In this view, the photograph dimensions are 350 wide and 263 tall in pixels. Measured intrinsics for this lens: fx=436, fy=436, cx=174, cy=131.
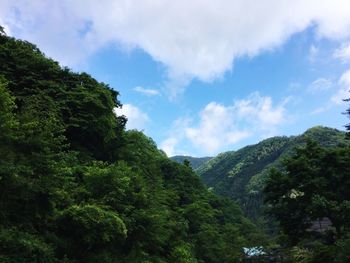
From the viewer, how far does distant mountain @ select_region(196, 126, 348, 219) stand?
394ft

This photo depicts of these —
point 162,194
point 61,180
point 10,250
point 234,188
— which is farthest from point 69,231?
point 234,188

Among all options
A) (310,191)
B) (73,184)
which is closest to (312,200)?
(310,191)

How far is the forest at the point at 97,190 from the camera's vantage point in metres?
18.0

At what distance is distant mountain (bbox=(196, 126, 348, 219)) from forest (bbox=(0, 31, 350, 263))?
70.4m

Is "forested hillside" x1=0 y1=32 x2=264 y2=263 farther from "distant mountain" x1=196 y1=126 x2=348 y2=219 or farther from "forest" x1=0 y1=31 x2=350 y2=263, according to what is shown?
"distant mountain" x1=196 y1=126 x2=348 y2=219

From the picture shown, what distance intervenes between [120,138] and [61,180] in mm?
21584

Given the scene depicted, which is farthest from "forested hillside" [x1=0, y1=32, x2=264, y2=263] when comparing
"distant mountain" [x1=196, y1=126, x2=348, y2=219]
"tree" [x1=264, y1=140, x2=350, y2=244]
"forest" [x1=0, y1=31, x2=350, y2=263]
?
"distant mountain" [x1=196, y1=126, x2=348, y2=219]

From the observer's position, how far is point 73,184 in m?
21.4

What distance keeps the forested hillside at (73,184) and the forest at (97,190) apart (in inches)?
2.5

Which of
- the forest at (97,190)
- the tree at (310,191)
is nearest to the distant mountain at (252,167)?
the forest at (97,190)

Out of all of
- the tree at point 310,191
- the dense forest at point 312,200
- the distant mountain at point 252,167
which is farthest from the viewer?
the distant mountain at point 252,167

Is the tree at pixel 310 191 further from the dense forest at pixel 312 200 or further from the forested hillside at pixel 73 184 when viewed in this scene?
the forested hillside at pixel 73 184

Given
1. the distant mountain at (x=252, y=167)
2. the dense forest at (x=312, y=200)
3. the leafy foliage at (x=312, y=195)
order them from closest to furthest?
the dense forest at (x=312, y=200) → the leafy foliage at (x=312, y=195) → the distant mountain at (x=252, y=167)

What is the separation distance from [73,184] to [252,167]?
449 ft
